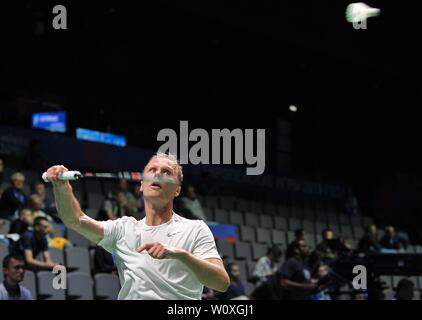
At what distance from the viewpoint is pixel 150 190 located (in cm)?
377

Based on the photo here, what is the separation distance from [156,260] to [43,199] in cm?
631

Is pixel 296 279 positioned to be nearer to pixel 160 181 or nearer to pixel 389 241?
pixel 389 241

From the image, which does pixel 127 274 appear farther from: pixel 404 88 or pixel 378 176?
pixel 378 176

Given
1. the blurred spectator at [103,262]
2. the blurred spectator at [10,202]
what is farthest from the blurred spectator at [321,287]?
the blurred spectator at [10,202]

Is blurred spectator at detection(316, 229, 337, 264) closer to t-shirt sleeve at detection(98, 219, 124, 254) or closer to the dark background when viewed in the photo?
the dark background

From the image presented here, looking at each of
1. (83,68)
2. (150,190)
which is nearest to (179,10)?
(83,68)

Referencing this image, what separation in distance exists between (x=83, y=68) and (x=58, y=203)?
11.8 metres

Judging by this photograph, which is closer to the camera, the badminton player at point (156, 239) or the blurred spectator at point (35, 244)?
the badminton player at point (156, 239)

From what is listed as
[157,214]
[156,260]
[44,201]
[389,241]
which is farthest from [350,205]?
[156,260]

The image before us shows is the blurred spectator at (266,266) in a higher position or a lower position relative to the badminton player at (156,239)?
higher

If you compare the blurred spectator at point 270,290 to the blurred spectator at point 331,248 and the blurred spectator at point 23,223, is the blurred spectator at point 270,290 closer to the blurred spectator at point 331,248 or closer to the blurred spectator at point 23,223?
the blurred spectator at point 331,248

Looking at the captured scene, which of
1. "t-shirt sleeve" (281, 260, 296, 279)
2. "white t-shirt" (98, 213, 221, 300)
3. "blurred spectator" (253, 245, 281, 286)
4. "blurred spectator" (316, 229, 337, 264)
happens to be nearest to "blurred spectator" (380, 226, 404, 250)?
"blurred spectator" (316, 229, 337, 264)

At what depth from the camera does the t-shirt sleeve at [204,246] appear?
3.70m

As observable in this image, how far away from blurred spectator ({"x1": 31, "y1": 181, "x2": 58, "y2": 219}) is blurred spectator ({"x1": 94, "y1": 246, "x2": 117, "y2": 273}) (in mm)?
824
